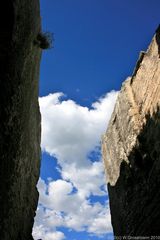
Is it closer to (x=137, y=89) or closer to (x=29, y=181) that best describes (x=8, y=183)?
(x=29, y=181)

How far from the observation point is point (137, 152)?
12430mm

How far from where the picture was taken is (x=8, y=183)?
6.63 m

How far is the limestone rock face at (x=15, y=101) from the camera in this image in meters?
6.41

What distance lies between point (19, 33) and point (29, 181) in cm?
389

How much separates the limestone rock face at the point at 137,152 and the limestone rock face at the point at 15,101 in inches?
159

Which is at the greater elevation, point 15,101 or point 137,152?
point 137,152

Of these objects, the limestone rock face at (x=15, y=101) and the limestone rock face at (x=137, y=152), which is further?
the limestone rock face at (x=137, y=152)

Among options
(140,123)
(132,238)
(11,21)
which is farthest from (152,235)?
(11,21)

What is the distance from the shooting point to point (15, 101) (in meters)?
6.69

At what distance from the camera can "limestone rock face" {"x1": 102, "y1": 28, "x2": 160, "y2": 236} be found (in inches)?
429

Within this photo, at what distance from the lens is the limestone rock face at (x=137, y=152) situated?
35.8 feet

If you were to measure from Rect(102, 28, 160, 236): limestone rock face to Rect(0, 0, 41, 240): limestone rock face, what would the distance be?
4.03 metres

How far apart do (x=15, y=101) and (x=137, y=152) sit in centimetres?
663

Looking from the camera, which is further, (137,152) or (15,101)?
(137,152)
